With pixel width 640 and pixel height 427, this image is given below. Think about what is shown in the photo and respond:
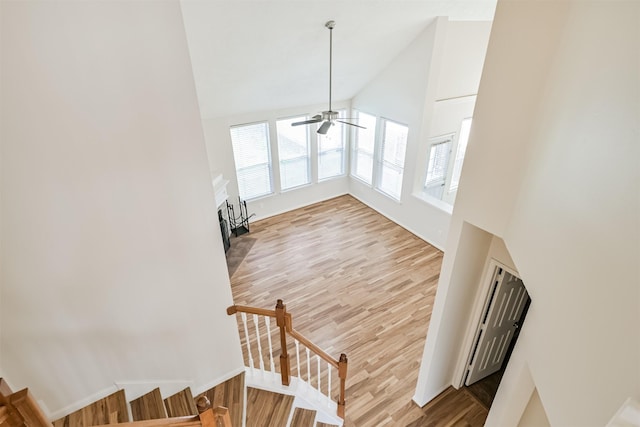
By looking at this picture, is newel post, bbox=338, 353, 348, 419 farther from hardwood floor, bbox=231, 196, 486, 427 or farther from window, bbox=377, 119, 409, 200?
window, bbox=377, 119, 409, 200

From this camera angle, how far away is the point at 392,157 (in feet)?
24.7

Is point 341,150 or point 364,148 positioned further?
point 341,150

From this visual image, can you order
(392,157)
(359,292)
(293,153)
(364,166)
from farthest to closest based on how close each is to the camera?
(364,166)
(293,153)
(392,157)
(359,292)

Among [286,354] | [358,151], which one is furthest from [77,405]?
[358,151]

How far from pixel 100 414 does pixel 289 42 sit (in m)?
4.63

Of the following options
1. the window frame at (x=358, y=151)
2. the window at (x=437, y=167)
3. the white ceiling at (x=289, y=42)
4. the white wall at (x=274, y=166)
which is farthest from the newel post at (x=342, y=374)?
the window frame at (x=358, y=151)

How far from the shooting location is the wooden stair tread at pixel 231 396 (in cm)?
345

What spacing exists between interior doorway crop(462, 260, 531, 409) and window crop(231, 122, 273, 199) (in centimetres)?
526

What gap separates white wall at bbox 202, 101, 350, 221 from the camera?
674cm

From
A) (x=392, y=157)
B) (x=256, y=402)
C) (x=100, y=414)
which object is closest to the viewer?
(x=100, y=414)

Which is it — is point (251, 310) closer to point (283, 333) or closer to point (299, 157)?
point (283, 333)

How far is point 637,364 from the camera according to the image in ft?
3.57

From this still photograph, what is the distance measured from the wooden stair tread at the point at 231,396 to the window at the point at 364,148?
559 centimetres

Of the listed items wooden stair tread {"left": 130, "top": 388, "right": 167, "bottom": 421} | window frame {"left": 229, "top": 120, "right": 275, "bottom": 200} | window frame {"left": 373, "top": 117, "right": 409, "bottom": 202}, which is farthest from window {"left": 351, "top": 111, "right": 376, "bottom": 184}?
wooden stair tread {"left": 130, "top": 388, "right": 167, "bottom": 421}
